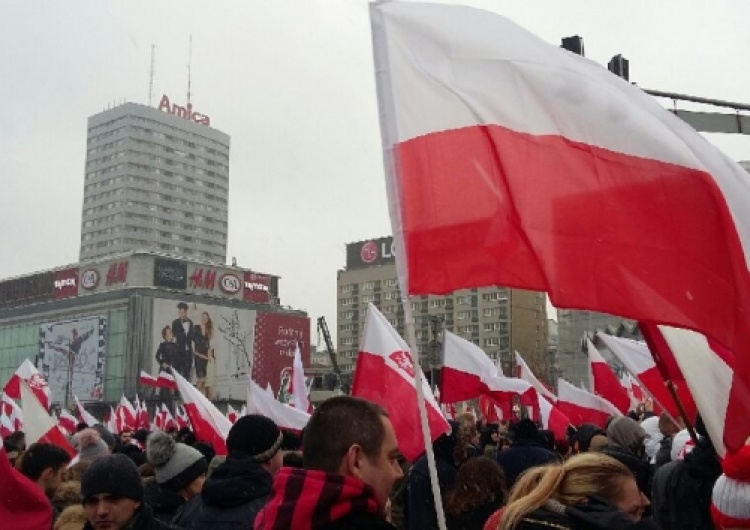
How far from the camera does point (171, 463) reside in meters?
5.20

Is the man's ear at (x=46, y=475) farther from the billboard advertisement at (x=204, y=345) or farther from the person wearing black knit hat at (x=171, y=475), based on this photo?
the billboard advertisement at (x=204, y=345)

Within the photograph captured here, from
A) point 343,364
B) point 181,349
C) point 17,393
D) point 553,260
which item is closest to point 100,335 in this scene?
point 181,349

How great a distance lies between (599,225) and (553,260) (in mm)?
224

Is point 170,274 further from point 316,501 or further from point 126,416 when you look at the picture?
point 316,501

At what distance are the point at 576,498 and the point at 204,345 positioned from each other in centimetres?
9456

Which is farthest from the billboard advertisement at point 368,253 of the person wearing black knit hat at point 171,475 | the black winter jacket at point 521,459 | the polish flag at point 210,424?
the person wearing black knit hat at point 171,475

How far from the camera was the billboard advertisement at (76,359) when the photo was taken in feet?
303

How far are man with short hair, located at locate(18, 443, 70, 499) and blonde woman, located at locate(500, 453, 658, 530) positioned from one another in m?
3.19

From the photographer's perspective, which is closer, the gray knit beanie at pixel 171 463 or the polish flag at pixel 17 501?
the polish flag at pixel 17 501

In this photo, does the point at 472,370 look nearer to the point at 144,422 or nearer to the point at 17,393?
the point at 17,393

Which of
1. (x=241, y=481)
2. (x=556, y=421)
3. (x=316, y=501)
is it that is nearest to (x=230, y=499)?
(x=241, y=481)

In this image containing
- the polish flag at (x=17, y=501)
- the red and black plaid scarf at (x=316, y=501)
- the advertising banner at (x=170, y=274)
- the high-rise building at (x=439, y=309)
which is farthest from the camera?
the high-rise building at (x=439, y=309)

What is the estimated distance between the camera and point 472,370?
11.8 m

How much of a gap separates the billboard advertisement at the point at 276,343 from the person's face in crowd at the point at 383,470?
9584 centimetres
